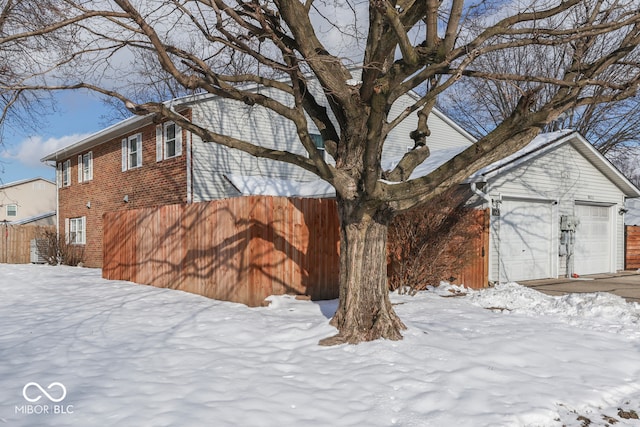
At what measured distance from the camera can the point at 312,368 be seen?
214 inches

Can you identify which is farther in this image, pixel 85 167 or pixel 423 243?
pixel 85 167

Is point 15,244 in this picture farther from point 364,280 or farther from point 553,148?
point 553,148

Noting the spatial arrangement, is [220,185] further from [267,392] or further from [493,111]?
[493,111]

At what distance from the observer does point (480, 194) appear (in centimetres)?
1266

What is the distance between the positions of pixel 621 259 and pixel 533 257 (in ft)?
22.3

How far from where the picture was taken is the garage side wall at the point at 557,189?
45.5 feet

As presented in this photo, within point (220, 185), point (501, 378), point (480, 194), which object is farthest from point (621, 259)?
point (501, 378)

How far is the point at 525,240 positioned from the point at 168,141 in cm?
1182

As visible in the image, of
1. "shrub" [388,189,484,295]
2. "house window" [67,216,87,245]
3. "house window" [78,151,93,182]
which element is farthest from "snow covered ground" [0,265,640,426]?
"house window" [78,151,93,182]

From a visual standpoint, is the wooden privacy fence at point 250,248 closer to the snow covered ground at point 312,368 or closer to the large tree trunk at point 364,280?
the snow covered ground at point 312,368

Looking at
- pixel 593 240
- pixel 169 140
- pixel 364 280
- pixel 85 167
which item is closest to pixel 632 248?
pixel 593 240

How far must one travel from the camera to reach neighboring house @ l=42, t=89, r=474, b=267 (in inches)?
601

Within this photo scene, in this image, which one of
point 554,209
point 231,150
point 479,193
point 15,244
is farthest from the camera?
point 15,244

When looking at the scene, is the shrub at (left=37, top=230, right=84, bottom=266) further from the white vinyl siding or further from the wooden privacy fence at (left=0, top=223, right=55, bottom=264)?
the white vinyl siding
